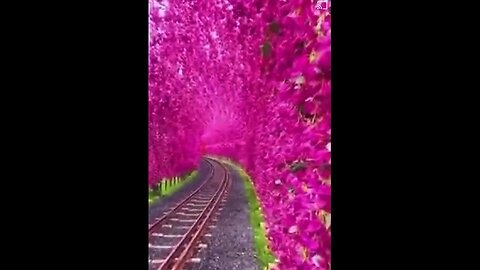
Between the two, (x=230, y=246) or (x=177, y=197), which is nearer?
(x=230, y=246)

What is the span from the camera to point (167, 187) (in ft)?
6.37

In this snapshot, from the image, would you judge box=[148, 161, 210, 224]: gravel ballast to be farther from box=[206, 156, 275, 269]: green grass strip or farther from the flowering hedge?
box=[206, 156, 275, 269]: green grass strip

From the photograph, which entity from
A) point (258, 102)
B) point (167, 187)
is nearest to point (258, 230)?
point (167, 187)

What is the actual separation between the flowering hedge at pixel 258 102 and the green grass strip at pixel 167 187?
1.6 inches

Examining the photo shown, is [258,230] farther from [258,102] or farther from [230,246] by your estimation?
[258,102]

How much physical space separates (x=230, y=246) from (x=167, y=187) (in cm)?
36

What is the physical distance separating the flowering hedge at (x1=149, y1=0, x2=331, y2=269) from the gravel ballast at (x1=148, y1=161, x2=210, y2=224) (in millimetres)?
51

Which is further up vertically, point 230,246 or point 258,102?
point 258,102

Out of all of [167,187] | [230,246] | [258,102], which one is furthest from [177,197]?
[258,102]

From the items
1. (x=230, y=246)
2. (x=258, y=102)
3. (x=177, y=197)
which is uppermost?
(x=258, y=102)

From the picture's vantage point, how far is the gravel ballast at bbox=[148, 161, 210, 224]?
1816mm

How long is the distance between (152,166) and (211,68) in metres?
0.48

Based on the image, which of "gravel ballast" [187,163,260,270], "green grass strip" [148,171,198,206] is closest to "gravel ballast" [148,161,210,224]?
"green grass strip" [148,171,198,206]
